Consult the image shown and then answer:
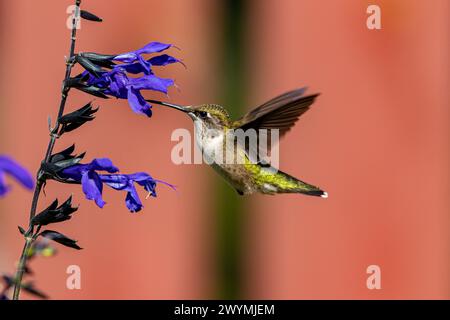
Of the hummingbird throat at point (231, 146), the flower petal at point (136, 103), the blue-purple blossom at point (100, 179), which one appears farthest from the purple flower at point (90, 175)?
the hummingbird throat at point (231, 146)

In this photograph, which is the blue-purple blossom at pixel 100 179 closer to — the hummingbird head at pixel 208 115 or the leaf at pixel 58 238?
the leaf at pixel 58 238

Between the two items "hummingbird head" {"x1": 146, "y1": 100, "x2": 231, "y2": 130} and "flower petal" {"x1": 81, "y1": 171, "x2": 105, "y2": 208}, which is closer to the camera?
"flower petal" {"x1": 81, "y1": 171, "x2": 105, "y2": 208}

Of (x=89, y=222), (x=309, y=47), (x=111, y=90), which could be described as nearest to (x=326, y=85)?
(x=309, y=47)

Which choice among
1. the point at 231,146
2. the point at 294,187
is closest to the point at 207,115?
the point at 231,146

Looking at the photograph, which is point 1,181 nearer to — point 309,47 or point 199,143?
point 199,143

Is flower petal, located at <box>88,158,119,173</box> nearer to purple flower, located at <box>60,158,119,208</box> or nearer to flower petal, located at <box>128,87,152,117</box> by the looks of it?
purple flower, located at <box>60,158,119,208</box>

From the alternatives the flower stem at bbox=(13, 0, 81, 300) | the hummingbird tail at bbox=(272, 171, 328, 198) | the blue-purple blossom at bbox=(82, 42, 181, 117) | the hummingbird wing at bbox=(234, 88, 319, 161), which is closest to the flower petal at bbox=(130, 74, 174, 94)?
the blue-purple blossom at bbox=(82, 42, 181, 117)

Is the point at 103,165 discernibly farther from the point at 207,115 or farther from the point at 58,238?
the point at 207,115
